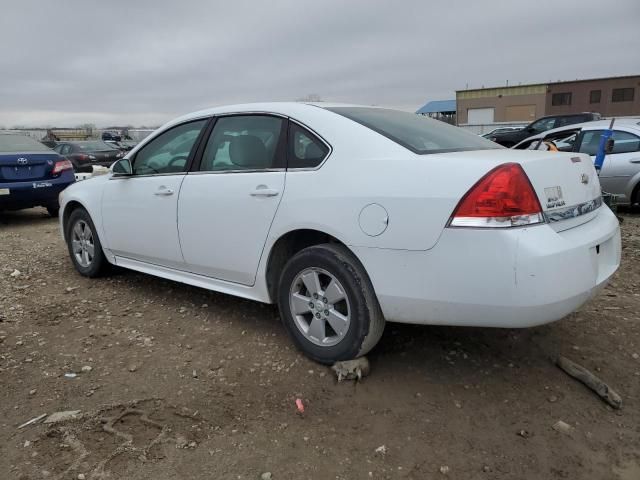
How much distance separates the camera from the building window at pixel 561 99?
52619 millimetres

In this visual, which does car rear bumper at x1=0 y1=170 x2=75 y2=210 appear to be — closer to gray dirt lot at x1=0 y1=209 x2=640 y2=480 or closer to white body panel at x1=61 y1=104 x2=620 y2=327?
gray dirt lot at x1=0 y1=209 x2=640 y2=480

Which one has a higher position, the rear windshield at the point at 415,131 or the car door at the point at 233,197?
the rear windshield at the point at 415,131

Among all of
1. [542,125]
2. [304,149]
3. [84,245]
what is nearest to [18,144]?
[84,245]

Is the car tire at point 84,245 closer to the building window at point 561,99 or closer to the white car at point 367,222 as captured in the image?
the white car at point 367,222

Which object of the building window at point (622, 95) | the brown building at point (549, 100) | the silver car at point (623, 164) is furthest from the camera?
→ the brown building at point (549, 100)

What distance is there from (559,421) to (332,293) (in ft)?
4.26

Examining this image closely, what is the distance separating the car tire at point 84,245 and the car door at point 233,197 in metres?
1.49

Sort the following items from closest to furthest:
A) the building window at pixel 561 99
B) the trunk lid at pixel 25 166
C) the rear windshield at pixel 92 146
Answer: the trunk lid at pixel 25 166
the rear windshield at pixel 92 146
the building window at pixel 561 99

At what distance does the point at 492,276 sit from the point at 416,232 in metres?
0.41

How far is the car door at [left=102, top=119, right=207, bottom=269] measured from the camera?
3891mm

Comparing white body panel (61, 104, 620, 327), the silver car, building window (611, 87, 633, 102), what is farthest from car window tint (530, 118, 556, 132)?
building window (611, 87, 633, 102)

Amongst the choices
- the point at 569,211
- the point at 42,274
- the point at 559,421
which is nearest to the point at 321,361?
the point at 559,421

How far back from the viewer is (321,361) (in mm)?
3049

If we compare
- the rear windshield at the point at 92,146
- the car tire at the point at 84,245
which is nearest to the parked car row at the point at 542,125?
the rear windshield at the point at 92,146
